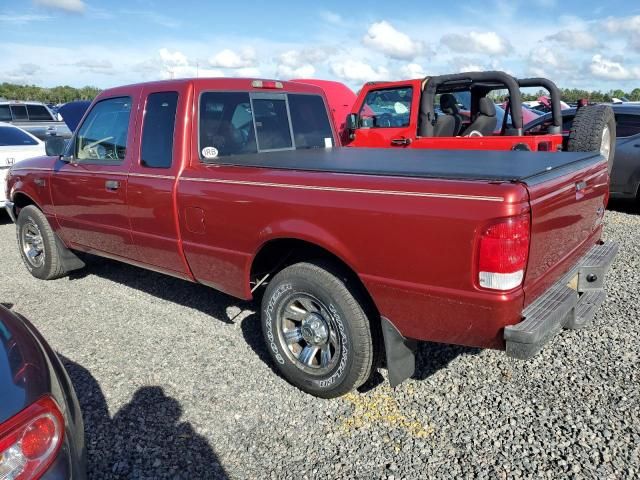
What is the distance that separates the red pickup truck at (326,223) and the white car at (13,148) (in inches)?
147

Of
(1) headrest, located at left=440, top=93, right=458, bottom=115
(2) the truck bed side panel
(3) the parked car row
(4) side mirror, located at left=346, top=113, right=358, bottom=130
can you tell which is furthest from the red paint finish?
(3) the parked car row

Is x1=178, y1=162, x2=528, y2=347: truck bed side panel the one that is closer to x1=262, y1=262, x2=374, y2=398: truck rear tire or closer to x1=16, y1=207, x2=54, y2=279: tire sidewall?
x1=262, y1=262, x2=374, y2=398: truck rear tire

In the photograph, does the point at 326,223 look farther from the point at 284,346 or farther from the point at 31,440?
the point at 31,440

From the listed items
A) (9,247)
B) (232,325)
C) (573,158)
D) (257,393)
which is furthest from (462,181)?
(9,247)

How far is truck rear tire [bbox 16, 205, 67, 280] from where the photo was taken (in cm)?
505

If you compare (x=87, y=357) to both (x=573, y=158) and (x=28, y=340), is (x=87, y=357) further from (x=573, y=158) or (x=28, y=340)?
(x=573, y=158)

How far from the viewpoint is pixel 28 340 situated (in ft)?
6.84

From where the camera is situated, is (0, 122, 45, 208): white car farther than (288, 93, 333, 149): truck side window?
Yes

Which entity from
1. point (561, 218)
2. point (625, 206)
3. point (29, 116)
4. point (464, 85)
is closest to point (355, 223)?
point (561, 218)

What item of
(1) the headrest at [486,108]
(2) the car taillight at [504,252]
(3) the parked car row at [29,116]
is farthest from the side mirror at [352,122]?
(3) the parked car row at [29,116]

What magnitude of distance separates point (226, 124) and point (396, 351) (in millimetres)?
2105

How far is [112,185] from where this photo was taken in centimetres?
396

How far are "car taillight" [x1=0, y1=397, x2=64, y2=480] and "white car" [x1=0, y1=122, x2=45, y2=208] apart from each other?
22.2 ft

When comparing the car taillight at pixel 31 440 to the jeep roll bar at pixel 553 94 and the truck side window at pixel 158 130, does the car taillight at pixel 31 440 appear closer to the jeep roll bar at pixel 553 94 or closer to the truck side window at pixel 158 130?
the truck side window at pixel 158 130
